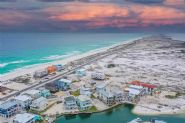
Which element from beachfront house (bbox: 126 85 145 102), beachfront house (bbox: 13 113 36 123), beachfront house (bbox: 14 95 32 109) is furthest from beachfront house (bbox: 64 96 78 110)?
beachfront house (bbox: 126 85 145 102)

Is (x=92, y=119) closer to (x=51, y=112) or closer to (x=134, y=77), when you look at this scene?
(x=51, y=112)

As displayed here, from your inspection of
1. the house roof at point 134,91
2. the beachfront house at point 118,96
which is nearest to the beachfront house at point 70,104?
the beachfront house at point 118,96

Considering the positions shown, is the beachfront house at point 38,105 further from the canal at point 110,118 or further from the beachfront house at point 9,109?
the canal at point 110,118

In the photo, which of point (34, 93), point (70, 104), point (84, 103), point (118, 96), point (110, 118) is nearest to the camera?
point (110, 118)

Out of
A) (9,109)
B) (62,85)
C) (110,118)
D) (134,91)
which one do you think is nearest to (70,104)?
(110,118)

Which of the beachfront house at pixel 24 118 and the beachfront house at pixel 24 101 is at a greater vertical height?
the beachfront house at pixel 24 101

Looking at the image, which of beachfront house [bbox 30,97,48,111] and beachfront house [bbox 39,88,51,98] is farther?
beachfront house [bbox 39,88,51,98]

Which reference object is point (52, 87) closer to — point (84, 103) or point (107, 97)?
point (84, 103)

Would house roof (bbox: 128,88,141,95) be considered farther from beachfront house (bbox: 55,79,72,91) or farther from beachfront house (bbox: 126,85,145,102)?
beachfront house (bbox: 55,79,72,91)
